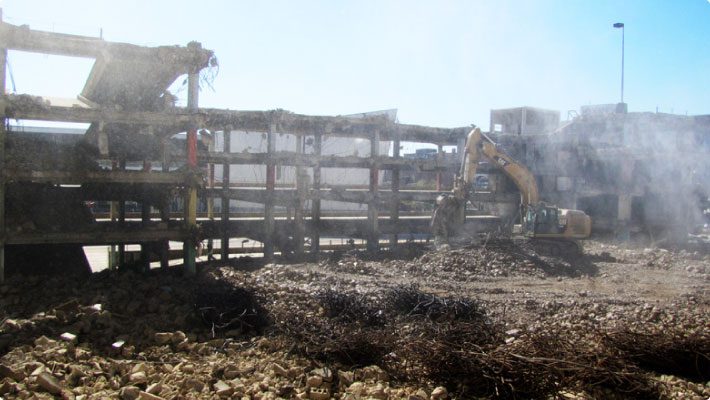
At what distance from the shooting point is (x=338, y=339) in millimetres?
6016

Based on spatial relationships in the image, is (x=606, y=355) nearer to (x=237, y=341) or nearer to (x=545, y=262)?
(x=237, y=341)

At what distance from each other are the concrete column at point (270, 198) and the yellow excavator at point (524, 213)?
4.09 meters

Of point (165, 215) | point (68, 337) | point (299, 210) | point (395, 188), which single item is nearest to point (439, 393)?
point (68, 337)

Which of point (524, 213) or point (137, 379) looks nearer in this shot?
point (137, 379)

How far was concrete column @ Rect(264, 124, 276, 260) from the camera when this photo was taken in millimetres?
13070

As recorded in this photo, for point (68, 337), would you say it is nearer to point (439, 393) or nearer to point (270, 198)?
point (439, 393)

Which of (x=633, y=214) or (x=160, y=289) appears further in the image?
(x=633, y=214)

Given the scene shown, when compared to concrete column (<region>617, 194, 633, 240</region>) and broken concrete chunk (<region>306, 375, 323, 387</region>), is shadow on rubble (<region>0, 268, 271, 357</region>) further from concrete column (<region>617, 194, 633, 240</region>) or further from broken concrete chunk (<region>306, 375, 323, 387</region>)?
concrete column (<region>617, 194, 633, 240</region>)

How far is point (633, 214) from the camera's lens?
754 inches

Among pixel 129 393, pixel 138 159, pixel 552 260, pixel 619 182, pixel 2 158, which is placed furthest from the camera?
pixel 619 182

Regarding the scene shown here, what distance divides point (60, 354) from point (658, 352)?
6054 mm

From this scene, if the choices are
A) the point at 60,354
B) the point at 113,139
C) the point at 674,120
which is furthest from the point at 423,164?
the point at 674,120

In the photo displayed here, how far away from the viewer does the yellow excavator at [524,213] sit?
13883 mm

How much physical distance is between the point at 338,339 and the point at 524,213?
33.2ft
